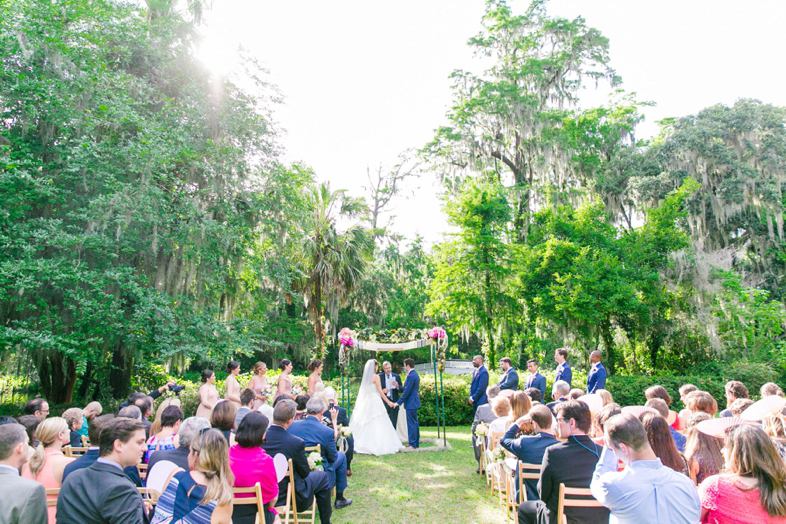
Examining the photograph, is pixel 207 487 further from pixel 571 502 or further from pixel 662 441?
pixel 662 441

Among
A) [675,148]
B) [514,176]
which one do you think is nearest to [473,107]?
[514,176]

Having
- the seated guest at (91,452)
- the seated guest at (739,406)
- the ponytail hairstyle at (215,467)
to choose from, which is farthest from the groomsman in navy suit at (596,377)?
the seated guest at (91,452)

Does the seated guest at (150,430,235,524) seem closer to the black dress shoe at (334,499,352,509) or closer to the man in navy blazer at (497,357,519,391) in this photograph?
the black dress shoe at (334,499,352,509)

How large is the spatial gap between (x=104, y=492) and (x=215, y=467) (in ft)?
1.86

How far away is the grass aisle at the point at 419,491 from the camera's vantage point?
538 centimetres

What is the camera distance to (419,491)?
6.31m

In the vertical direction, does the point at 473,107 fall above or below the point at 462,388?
above

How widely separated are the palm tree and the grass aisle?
7422 mm

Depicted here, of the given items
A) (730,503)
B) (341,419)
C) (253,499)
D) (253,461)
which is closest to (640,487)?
(730,503)

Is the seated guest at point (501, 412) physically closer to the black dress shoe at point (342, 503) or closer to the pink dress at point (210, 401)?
the black dress shoe at point (342, 503)

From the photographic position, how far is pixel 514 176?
2042 cm

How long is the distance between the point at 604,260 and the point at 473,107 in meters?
8.81

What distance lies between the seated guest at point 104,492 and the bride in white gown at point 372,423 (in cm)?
702

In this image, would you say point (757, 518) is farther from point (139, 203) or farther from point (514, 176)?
point (514, 176)
